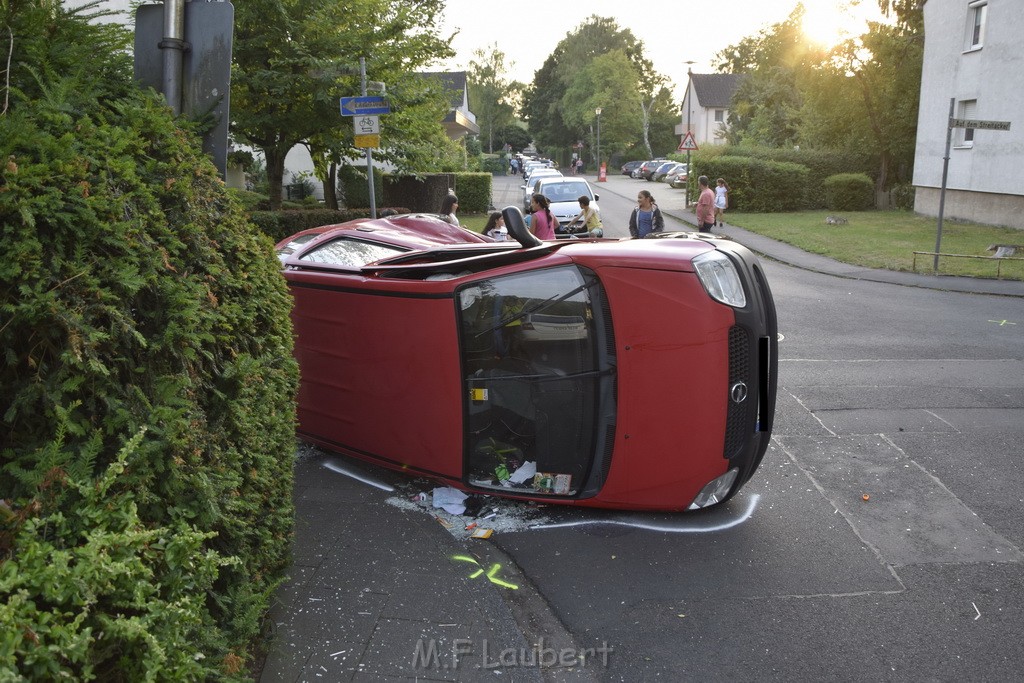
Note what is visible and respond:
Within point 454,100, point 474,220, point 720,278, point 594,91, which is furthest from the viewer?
point 594,91

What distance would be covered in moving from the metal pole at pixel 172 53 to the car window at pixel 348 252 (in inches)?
141

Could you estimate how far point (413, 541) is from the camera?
16.9ft

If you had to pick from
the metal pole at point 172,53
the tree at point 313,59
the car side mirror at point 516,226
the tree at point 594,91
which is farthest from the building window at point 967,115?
the tree at point 594,91

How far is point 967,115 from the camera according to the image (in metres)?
28.3

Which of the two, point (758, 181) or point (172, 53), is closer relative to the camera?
point (172, 53)

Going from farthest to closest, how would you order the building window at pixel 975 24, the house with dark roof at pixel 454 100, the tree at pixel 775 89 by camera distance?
the tree at pixel 775 89 < the building window at pixel 975 24 < the house with dark roof at pixel 454 100

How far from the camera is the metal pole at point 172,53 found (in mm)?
3844

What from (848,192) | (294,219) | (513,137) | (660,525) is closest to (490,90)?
(513,137)

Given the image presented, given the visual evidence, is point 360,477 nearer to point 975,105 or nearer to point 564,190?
point 564,190

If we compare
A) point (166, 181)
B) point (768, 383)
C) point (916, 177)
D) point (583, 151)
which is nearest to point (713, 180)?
point (916, 177)

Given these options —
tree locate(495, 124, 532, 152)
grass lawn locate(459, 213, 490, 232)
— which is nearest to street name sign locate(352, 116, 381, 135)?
grass lawn locate(459, 213, 490, 232)

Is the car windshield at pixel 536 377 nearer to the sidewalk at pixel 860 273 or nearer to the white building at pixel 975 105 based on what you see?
the sidewalk at pixel 860 273

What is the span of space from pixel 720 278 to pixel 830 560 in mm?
1750

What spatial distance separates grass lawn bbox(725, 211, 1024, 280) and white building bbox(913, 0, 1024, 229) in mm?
847
